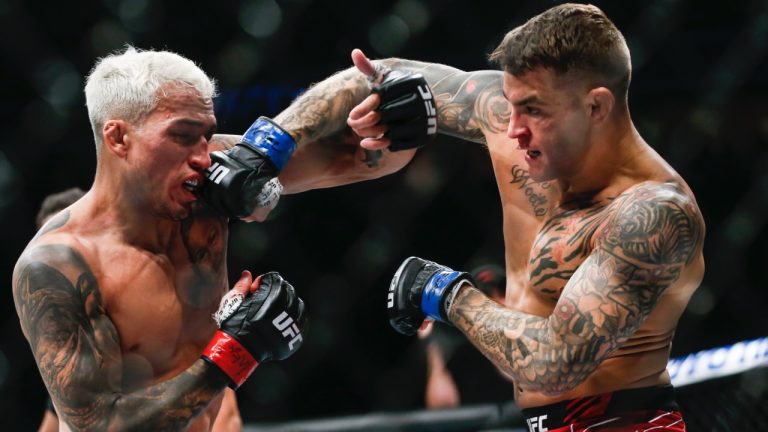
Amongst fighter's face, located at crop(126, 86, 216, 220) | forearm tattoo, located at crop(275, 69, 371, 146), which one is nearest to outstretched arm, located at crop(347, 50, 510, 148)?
forearm tattoo, located at crop(275, 69, 371, 146)

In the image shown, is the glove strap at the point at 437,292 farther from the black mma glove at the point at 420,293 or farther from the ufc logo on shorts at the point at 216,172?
the ufc logo on shorts at the point at 216,172

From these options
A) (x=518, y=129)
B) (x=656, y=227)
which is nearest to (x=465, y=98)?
(x=518, y=129)

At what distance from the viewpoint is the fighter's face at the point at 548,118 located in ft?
6.26

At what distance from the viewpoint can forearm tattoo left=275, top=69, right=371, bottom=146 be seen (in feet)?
7.25

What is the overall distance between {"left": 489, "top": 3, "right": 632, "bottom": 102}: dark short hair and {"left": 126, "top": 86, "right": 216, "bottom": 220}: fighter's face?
2.03 feet

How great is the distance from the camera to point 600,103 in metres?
1.92

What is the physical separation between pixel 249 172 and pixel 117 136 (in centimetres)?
28

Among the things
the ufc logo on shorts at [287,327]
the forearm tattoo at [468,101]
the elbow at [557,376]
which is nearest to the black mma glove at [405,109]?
the forearm tattoo at [468,101]

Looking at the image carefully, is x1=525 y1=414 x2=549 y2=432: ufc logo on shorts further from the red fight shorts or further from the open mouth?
the open mouth

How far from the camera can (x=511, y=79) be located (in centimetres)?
194

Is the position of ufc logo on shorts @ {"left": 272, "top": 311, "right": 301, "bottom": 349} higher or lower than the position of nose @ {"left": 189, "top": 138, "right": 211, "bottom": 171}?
lower

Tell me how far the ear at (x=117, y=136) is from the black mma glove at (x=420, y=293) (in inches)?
23.2

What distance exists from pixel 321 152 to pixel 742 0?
2.36m

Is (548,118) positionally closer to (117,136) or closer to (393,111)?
(393,111)
